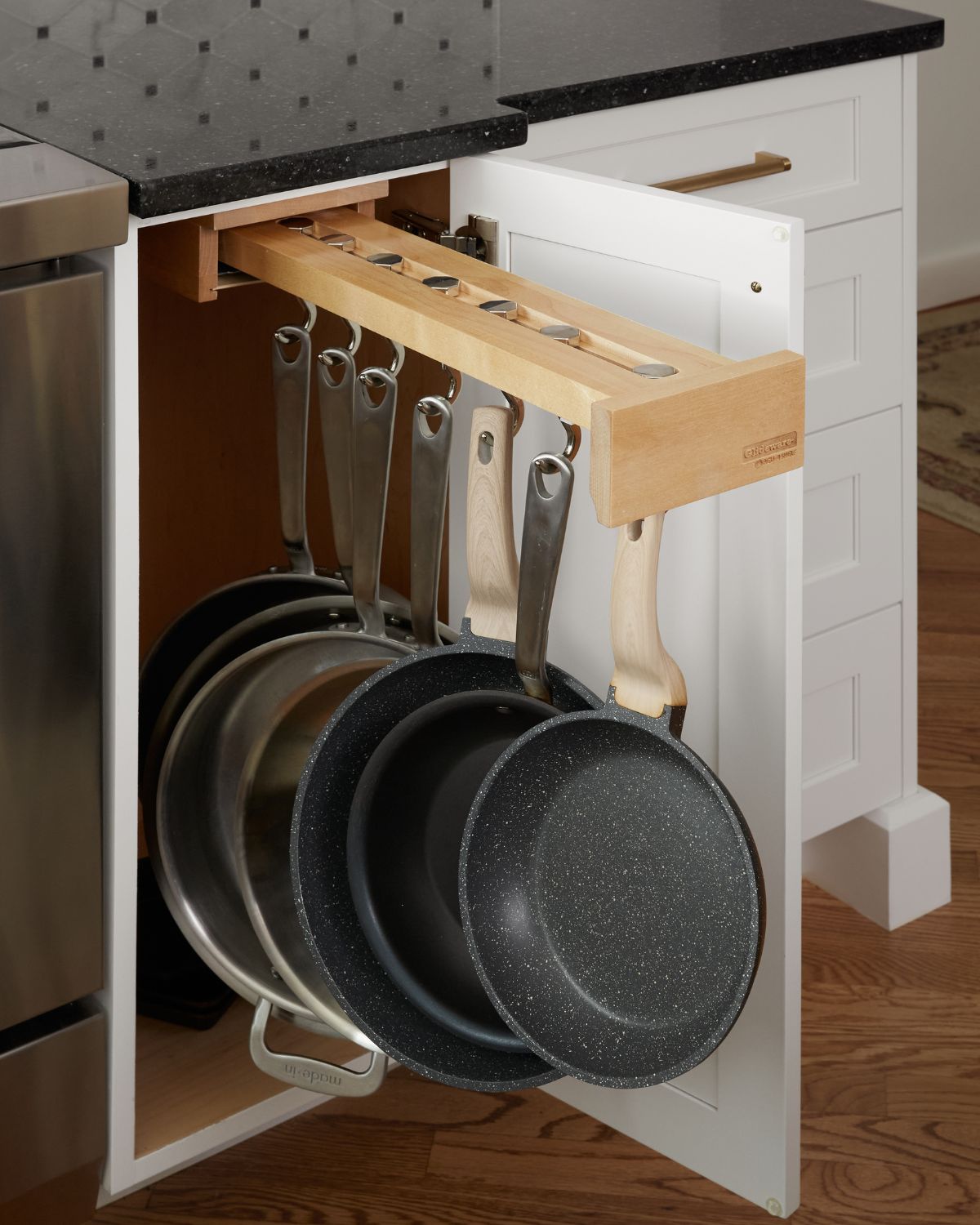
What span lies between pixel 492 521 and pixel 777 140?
0.57 metres

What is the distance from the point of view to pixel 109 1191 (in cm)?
119

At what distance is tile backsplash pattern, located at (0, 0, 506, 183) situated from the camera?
3.48 ft

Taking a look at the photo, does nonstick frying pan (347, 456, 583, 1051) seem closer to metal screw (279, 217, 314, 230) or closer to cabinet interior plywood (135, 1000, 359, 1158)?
cabinet interior plywood (135, 1000, 359, 1158)

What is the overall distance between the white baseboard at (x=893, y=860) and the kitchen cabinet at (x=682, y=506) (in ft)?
1.12

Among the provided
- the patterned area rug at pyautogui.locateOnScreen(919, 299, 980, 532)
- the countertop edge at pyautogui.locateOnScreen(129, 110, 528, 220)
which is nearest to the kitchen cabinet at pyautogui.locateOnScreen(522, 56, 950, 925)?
the countertop edge at pyautogui.locateOnScreen(129, 110, 528, 220)

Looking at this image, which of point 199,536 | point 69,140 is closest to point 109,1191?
point 199,536

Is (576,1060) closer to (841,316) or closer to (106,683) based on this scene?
(106,683)

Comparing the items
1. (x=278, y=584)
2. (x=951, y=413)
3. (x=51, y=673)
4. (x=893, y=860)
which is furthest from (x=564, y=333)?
(x=951, y=413)

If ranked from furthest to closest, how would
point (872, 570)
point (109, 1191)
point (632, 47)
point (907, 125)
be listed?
point (872, 570) → point (907, 125) → point (632, 47) → point (109, 1191)

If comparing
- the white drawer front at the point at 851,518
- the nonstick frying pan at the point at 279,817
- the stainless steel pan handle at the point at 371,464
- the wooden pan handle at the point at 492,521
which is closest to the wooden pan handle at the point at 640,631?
the wooden pan handle at the point at 492,521

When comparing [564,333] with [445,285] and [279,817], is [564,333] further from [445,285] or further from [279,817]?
[279,817]

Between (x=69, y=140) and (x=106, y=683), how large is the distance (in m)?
0.36

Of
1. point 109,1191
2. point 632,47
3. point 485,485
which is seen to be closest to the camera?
point 485,485

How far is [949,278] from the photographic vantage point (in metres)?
3.75
